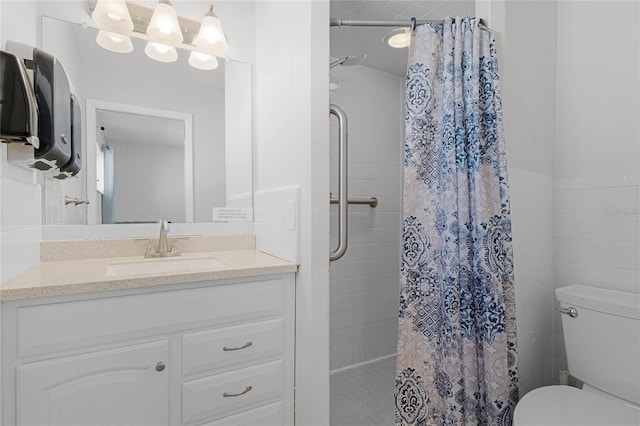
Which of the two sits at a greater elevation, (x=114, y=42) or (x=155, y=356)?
(x=114, y=42)

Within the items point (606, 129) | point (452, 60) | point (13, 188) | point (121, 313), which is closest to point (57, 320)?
point (121, 313)

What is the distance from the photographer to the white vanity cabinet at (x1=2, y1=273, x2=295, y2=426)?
982 mm

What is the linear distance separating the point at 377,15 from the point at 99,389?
2.21 metres

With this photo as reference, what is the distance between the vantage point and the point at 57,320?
3.32 ft

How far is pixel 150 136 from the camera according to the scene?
1.74 metres

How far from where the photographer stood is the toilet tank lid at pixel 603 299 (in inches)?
49.4

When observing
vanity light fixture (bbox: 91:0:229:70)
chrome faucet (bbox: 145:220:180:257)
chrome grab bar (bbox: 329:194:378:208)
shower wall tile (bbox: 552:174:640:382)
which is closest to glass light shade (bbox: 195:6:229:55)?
vanity light fixture (bbox: 91:0:229:70)

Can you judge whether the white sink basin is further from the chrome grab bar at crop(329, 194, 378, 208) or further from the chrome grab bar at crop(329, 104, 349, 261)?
the chrome grab bar at crop(329, 194, 378, 208)

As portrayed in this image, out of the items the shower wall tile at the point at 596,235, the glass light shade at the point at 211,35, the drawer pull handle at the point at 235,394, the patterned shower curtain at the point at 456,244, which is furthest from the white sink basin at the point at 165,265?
the shower wall tile at the point at 596,235

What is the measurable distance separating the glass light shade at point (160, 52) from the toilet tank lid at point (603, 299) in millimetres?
2179

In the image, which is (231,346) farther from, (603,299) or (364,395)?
(603,299)

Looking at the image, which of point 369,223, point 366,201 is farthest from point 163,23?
point 369,223

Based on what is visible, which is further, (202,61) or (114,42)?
(202,61)

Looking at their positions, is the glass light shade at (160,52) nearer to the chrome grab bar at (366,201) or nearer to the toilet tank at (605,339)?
the chrome grab bar at (366,201)
